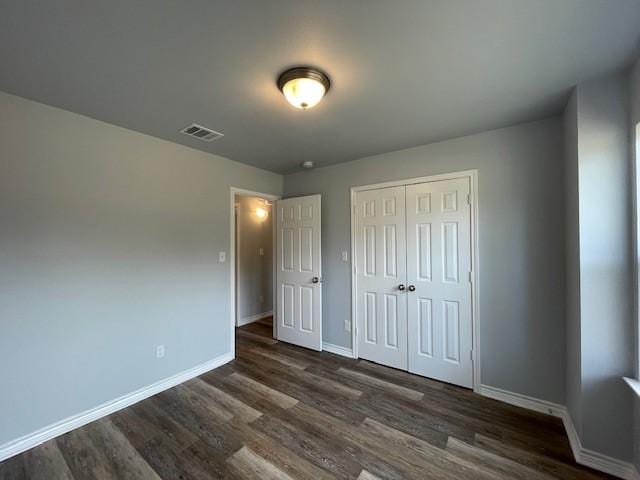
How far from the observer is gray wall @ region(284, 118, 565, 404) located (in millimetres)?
2111

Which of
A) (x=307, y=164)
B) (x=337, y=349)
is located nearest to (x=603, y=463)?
(x=337, y=349)

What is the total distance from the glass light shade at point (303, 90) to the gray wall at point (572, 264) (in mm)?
1704

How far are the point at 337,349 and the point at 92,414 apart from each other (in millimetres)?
2375

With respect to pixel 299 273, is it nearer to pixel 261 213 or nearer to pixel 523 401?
pixel 261 213

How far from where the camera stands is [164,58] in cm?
145

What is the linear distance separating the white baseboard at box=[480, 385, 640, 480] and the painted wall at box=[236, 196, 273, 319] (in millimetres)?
3648

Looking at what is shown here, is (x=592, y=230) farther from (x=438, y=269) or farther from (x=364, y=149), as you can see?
(x=364, y=149)

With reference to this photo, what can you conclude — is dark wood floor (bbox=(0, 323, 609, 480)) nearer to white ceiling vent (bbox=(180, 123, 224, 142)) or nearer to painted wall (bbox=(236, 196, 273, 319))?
painted wall (bbox=(236, 196, 273, 319))

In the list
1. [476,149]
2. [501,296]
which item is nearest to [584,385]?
[501,296]

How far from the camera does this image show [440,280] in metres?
2.61

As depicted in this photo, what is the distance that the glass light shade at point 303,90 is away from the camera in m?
1.57

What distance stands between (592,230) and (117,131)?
3.62 metres

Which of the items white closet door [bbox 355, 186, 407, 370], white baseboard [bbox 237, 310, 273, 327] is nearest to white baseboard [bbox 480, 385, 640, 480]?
white closet door [bbox 355, 186, 407, 370]

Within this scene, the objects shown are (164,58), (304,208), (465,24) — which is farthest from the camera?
(304,208)
